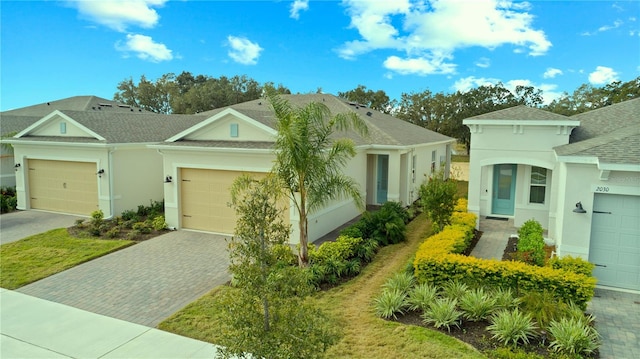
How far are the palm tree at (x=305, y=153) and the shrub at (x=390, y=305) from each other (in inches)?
106

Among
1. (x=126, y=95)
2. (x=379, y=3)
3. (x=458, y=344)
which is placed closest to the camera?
(x=458, y=344)

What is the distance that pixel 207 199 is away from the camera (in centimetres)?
1405

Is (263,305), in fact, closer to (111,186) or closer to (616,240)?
(616,240)

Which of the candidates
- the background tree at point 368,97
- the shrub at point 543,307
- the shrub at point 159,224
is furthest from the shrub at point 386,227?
the background tree at point 368,97

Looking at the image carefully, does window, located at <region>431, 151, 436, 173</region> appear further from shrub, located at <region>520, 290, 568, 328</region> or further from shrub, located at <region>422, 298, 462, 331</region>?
shrub, located at <region>422, 298, 462, 331</region>

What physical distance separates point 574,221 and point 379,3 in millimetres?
10641

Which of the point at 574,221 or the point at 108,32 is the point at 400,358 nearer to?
the point at 574,221

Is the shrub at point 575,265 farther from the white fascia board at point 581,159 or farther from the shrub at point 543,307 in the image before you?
A: the white fascia board at point 581,159

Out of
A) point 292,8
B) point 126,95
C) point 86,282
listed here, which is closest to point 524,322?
point 86,282

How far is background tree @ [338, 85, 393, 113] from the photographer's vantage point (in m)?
53.8

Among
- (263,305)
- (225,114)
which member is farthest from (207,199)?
(263,305)

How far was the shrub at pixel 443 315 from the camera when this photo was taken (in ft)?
23.2

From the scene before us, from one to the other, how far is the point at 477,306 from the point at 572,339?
1541 mm

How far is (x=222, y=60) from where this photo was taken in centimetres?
2930
